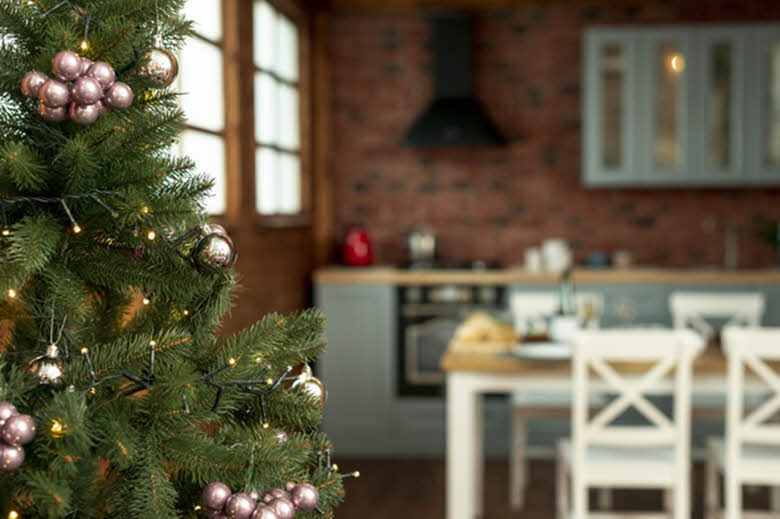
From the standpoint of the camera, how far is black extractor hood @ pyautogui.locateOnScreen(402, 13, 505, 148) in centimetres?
498

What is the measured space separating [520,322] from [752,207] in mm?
2129

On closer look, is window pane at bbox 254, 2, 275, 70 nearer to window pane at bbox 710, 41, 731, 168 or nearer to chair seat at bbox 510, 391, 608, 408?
chair seat at bbox 510, 391, 608, 408

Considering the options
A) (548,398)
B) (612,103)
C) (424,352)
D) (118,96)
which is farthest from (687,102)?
(118,96)

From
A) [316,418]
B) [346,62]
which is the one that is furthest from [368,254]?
[316,418]

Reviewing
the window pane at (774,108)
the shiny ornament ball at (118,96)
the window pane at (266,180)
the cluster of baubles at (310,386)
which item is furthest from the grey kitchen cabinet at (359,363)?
the shiny ornament ball at (118,96)

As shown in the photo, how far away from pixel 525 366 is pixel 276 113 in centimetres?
219

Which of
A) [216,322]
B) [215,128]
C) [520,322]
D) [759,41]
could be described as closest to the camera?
[216,322]

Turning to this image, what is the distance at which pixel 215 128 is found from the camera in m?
3.47

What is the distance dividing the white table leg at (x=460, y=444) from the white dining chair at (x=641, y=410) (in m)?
0.38

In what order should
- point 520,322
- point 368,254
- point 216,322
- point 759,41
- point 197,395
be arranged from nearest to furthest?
point 197,395 → point 216,322 → point 520,322 → point 759,41 → point 368,254

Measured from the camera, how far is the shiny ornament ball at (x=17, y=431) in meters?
0.94

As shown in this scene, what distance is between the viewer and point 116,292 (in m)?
1.24

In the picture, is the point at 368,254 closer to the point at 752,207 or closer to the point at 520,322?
the point at 520,322

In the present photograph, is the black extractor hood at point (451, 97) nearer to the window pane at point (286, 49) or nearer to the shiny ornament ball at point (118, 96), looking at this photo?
the window pane at point (286, 49)
